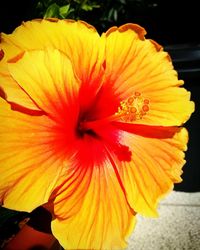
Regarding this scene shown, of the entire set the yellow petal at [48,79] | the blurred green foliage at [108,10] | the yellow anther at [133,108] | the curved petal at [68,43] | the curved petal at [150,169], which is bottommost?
the curved petal at [150,169]

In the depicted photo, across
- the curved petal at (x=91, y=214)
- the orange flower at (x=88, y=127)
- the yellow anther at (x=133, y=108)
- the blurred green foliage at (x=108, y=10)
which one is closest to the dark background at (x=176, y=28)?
the blurred green foliage at (x=108, y=10)

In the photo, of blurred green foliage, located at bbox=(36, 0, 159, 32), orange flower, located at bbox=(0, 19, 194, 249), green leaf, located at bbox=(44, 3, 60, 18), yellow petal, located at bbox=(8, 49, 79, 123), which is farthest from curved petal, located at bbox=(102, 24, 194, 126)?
blurred green foliage, located at bbox=(36, 0, 159, 32)

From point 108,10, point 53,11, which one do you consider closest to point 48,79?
point 53,11

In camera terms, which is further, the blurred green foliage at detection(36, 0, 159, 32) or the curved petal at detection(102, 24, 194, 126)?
the blurred green foliage at detection(36, 0, 159, 32)

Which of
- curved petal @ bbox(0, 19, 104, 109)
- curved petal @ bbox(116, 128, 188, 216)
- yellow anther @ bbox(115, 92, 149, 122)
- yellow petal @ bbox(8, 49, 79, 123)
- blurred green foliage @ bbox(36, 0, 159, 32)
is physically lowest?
curved petal @ bbox(116, 128, 188, 216)

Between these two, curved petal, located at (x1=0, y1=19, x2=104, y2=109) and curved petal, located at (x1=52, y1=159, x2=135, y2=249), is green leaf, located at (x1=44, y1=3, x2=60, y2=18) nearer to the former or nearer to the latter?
curved petal, located at (x1=0, y1=19, x2=104, y2=109)

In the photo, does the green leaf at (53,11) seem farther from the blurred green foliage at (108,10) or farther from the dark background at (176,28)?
the blurred green foliage at (108,10)

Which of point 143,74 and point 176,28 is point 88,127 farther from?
point 176,28

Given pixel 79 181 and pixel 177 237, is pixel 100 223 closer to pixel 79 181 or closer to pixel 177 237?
pixel 79 181
